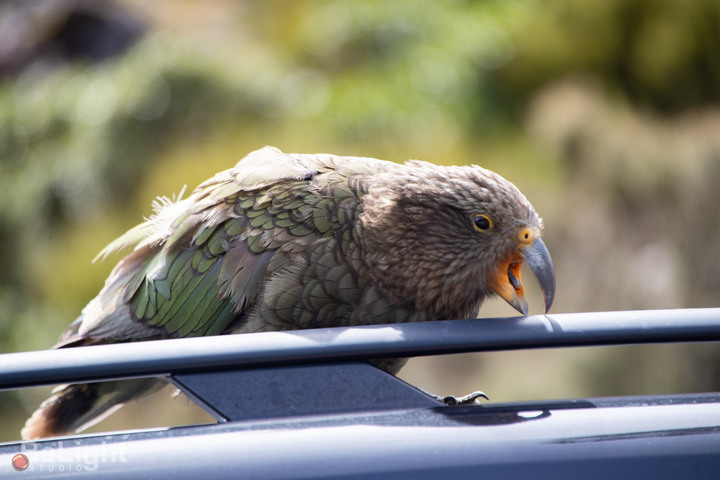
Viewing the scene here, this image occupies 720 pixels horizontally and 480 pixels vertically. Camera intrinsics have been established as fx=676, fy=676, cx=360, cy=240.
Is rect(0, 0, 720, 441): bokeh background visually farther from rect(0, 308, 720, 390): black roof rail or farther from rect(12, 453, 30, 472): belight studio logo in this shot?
rect(12, 453, 30, 472): belight studio logo

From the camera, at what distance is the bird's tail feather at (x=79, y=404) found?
258cm

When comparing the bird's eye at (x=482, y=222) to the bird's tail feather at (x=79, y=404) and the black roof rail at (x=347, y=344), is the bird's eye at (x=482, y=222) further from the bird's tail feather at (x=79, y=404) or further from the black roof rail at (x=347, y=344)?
the bird's tail feather at (x=79, y=404)

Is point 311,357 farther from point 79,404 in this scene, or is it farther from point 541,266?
point 79,404

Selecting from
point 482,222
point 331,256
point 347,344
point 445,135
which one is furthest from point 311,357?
point 445,135

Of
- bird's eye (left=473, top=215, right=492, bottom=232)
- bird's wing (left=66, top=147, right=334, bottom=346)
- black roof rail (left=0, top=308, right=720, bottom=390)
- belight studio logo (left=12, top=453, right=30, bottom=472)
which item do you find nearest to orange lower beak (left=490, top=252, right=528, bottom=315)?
bird's eye (left=473, top=215, right=492, bottom=232)

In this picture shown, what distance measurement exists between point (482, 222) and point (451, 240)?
0.41 feet

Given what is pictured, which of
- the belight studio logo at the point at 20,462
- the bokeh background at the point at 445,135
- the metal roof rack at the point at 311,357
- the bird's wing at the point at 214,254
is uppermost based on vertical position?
the bokeh background at the point at 445,135

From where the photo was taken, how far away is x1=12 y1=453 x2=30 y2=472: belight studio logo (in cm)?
132

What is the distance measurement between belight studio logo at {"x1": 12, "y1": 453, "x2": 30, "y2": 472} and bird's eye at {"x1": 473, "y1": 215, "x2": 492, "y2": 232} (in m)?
1.52

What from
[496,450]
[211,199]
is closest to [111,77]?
[211,199]

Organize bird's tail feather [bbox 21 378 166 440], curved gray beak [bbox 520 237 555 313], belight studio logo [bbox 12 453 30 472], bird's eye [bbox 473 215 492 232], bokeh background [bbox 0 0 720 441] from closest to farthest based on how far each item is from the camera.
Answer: belight studio logo [bbox 12 453 30 472]
curved gray beak [bbox 520 237 555 313]
bird's eye [bbox 473 215 492 232]
bird's tail feather [bbox 21 378 166 440]
bokeh background [bbox 0 0 720 441]

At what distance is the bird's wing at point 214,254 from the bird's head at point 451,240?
0.89ft

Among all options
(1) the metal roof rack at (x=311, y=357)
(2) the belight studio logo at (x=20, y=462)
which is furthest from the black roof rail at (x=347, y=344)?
(2) the belight studio logo at (x=20, y=462)

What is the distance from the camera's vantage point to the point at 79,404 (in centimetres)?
265
